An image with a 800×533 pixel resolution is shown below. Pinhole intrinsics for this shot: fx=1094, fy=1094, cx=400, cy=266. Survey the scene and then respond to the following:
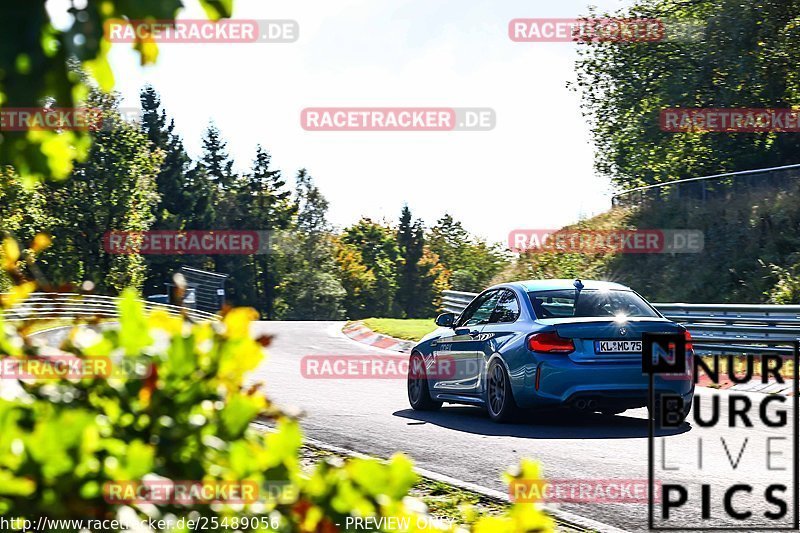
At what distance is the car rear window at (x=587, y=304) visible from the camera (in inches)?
442

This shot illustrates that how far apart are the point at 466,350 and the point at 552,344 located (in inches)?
66.8

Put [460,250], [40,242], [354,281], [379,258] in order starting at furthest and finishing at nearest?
[460,250], [379,258], [354,281], [40,242]

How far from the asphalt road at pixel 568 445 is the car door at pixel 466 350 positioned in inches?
15.3

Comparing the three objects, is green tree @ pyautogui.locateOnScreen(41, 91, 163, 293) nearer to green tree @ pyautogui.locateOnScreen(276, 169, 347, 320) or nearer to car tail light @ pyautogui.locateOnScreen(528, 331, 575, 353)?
green tree @ pyautogui.locateOnScreen(276, 169, 347, 320)

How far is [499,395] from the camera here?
11.5 metres

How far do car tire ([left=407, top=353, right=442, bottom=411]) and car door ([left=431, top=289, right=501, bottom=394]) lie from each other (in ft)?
0.69

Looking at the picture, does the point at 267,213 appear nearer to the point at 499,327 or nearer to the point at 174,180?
the point at 174,180

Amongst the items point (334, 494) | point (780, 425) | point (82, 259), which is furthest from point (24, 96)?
point (82, 259)

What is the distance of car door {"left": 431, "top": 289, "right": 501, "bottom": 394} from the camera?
1207 cm

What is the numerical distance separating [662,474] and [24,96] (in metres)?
7.20

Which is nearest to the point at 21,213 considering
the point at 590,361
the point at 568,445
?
the point at 590,361

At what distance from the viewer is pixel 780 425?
432 inches

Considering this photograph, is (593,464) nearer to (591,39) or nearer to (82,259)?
(591,39)

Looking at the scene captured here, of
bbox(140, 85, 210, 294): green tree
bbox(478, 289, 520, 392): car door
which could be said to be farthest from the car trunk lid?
bbox(140, 85, 210, 294): green tree
